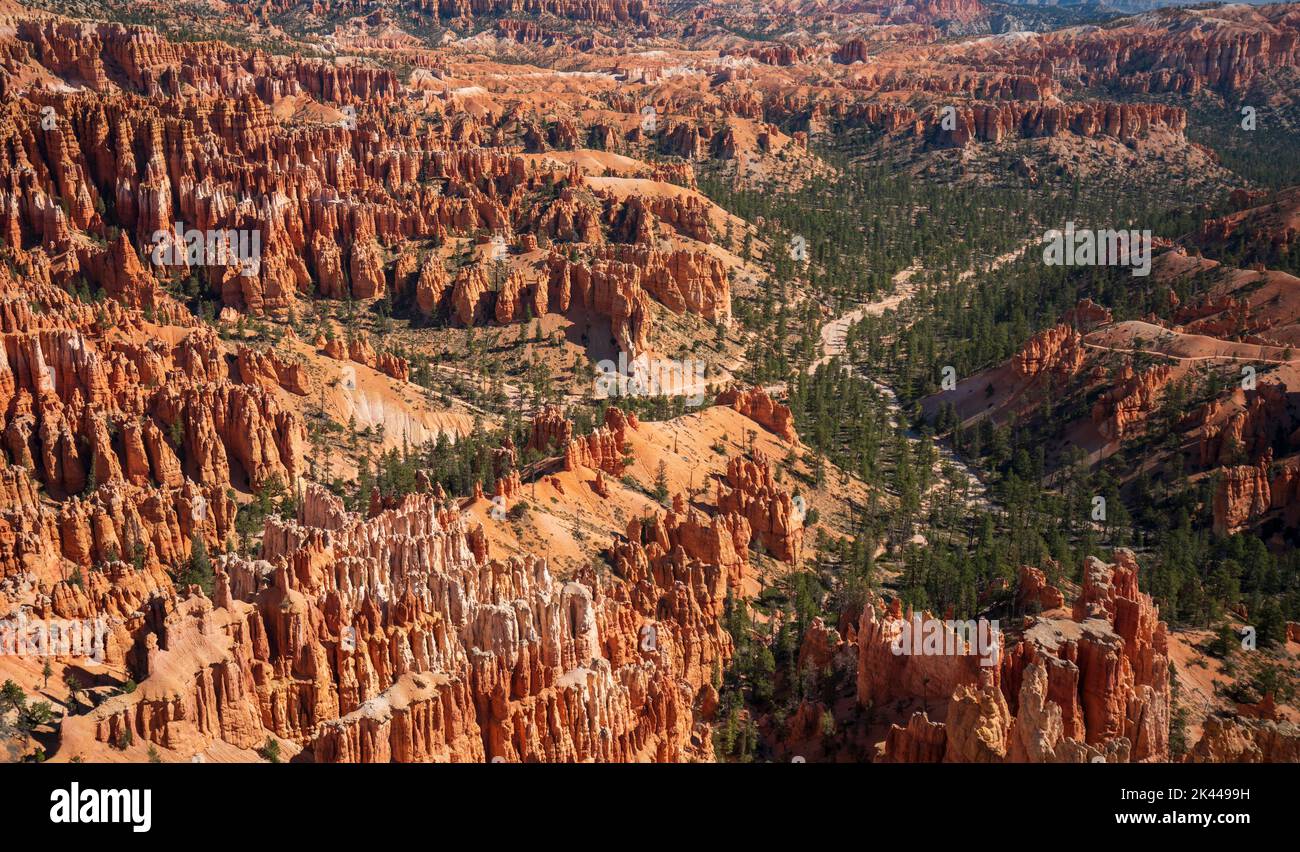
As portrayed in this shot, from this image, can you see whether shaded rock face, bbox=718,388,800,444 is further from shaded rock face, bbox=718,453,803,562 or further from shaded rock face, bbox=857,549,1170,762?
shaded rock face, bbox=857,549,1170,762

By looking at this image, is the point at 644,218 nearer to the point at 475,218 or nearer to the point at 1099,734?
the point at 475,218

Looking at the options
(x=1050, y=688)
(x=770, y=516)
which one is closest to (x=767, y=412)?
(x=770, y=516)

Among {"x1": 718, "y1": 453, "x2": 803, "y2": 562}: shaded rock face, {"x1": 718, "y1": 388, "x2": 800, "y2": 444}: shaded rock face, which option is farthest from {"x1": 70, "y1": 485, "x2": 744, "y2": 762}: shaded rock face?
{"x1": 718, "y1": 388, "x2": 800, "y2": 444}: shaded rock face

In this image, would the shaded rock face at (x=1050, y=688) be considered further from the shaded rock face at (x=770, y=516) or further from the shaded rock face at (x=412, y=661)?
the shaded rock face at (x=770, y=516)

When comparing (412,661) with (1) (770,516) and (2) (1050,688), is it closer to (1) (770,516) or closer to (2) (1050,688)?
(2) (1050,688)

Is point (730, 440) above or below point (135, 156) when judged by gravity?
below

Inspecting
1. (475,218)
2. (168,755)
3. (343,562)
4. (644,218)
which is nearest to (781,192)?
(644,218)
